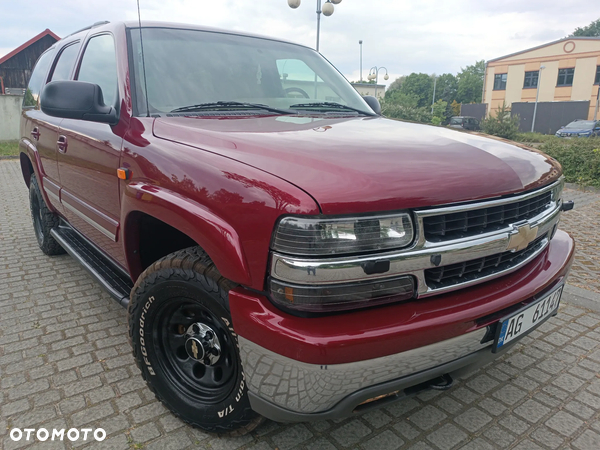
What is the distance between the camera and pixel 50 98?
237 centimetres

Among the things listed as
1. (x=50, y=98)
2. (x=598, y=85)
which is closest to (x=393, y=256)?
(x=50, y=98)

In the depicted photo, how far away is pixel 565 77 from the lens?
46.7 meters

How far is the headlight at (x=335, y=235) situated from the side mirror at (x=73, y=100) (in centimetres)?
149

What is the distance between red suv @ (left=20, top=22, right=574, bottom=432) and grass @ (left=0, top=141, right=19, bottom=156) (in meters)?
14.2

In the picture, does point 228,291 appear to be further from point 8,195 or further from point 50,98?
point 8,195

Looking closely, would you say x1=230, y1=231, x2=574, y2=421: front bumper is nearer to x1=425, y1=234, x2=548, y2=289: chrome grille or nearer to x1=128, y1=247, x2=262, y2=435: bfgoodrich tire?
x1=425, y1=234, x2=548, y2=289: chrome grille

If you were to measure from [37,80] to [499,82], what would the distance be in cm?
5636

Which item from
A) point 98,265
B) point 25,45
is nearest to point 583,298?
point 98,265

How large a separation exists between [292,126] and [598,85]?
5271 centimetres

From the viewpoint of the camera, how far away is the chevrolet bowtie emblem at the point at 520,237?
187cm

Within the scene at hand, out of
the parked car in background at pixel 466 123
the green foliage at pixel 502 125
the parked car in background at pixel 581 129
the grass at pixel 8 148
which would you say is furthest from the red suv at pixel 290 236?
the parked car in background at pixel 581 129

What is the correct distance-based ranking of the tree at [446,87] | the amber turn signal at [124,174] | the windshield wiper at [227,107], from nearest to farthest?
the amber turn signal at [124,174] < the windshield wiper at [227,107] < the tree at [446,87]

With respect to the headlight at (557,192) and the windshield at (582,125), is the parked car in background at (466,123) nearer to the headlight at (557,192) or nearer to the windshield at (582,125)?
the windshield at (582,125)

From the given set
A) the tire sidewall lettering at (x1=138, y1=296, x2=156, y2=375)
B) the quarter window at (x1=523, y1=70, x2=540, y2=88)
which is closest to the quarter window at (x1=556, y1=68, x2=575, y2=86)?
the quarter window at (x1=523, y1=70, x2=540, y2=88)
